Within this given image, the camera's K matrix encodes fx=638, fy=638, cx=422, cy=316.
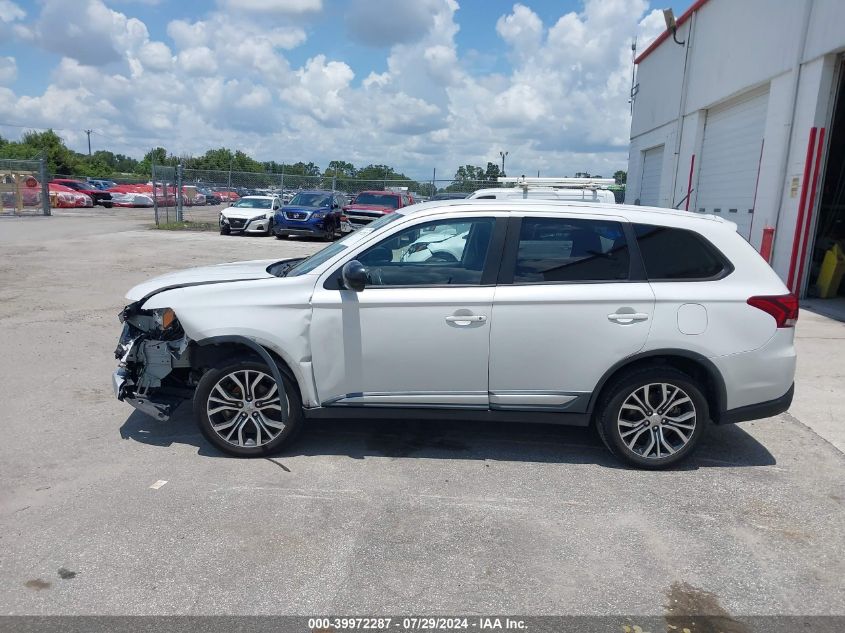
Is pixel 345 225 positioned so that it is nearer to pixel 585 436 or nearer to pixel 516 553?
pixel 585 436

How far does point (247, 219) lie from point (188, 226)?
155 inches

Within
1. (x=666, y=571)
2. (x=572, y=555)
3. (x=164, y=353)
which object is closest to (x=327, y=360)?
(x=164, y=353)

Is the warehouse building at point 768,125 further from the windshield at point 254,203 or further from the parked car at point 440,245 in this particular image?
the windshield at point 254,203

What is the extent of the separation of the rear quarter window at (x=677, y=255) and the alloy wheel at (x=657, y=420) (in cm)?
76

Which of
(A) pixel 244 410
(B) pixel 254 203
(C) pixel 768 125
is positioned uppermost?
(C) pixel 768 125

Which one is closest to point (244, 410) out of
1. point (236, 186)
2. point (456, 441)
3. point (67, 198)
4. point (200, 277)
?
point (200, 277)

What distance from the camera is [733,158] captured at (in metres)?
14.2

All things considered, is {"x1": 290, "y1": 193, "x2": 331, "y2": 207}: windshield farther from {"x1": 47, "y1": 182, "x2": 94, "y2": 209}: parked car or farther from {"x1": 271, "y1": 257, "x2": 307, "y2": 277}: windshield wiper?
{"x1": 47, "y1": 182, "x2": 94, "y2": 209}: parked car

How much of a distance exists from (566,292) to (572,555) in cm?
168

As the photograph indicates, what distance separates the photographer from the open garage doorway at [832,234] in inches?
444

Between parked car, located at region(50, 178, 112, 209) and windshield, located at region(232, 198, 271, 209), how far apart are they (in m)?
21.8

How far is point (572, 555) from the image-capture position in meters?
3.40

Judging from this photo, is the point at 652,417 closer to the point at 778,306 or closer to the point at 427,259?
the point at 778,306

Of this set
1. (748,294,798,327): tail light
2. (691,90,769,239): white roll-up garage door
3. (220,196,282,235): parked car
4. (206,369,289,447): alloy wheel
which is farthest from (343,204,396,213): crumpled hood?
(748,294,798,327): tail light
